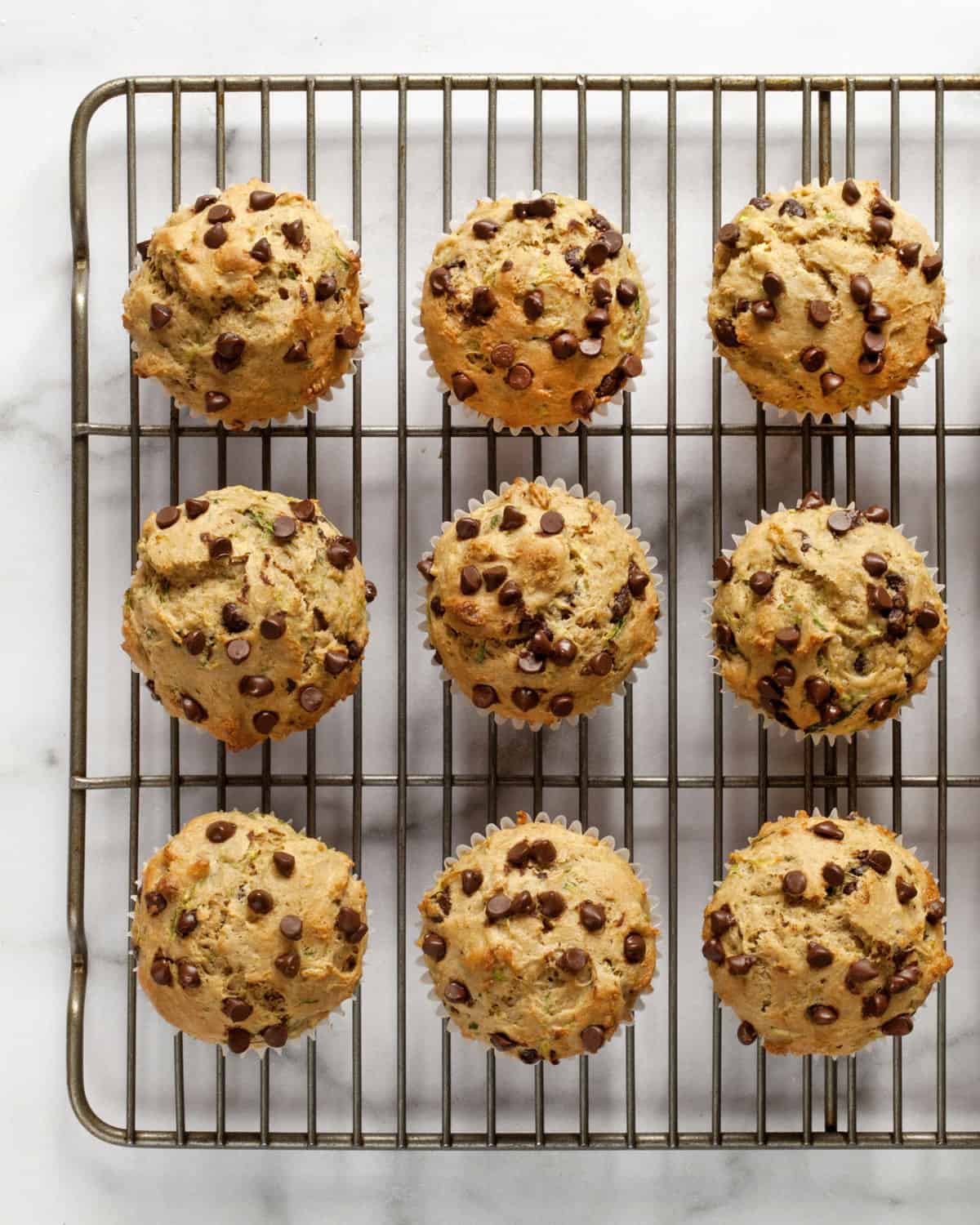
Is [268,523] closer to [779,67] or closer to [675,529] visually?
[675,529]

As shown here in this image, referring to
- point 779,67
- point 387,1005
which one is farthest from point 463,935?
point 779,67

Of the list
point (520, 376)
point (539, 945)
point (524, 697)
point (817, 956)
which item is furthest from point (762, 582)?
point (539, 945)

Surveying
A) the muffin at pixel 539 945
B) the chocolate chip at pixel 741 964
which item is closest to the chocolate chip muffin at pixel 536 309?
the muffin at pixel 539 945

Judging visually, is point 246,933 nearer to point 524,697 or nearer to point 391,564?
point 524,697

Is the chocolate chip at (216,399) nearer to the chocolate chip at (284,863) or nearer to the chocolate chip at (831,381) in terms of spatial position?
the chocolate chip at (284,863)

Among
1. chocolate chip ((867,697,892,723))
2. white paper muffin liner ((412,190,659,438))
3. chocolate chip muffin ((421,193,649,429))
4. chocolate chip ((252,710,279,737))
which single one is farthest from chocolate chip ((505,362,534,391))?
chocolate chip ((867,697,892,723))
